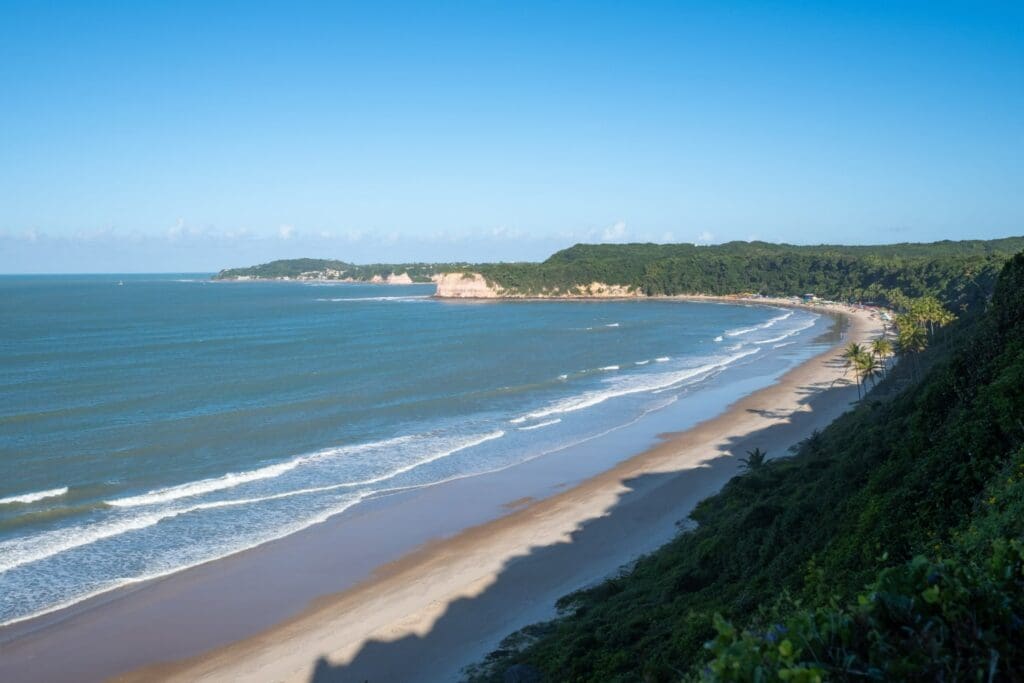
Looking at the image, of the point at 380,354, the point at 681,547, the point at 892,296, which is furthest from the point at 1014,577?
the point at 892,296

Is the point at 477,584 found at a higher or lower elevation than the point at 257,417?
lower

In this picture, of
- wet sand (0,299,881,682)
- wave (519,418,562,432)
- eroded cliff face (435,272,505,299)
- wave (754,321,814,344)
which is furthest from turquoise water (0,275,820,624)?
eroded cliff face (435,272,505,299)

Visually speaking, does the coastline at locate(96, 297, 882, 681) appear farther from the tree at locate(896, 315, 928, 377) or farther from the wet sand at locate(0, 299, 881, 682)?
the tree at locate(896, 315, 928, 377)

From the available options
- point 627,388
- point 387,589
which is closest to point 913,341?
point 627,388

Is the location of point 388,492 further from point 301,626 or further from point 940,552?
point 940,552

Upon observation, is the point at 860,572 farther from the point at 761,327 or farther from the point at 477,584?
the point at 761,327
